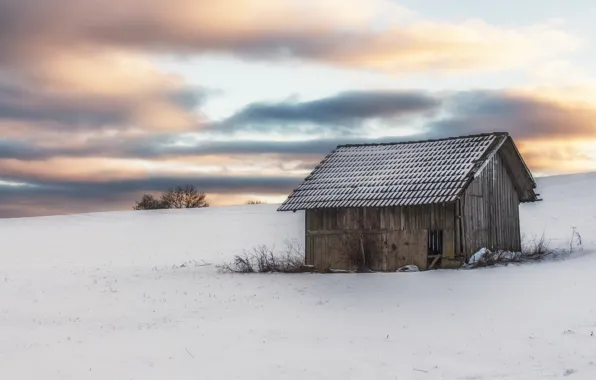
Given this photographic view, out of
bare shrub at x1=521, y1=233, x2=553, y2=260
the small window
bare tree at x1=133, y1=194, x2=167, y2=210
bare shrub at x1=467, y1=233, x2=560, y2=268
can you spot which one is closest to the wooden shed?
the small window

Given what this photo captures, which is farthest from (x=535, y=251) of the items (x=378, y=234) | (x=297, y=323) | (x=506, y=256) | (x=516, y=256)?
(x=297, y=323)

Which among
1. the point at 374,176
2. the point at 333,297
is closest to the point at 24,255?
the point at 374,176

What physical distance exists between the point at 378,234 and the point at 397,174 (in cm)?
296

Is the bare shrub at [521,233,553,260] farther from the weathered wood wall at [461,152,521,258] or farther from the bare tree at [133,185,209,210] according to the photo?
the bare tree at [133,185,209,210]

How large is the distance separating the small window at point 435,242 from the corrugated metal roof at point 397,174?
166 cm

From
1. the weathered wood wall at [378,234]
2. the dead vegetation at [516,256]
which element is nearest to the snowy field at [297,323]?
the dead vegetation at [516,256]

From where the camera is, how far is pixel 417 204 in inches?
1172

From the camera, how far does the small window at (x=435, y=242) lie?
30406mm

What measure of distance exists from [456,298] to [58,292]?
48.2ft

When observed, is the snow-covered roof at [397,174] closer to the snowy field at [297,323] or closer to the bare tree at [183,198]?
the snowy field at [297,323]

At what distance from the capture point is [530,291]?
23906 millimetres

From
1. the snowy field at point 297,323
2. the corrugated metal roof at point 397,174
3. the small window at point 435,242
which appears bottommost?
the snowy field at point 297,323

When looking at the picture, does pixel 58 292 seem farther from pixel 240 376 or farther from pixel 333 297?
pixel 240 376

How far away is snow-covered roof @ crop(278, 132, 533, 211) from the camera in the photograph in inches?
1200
